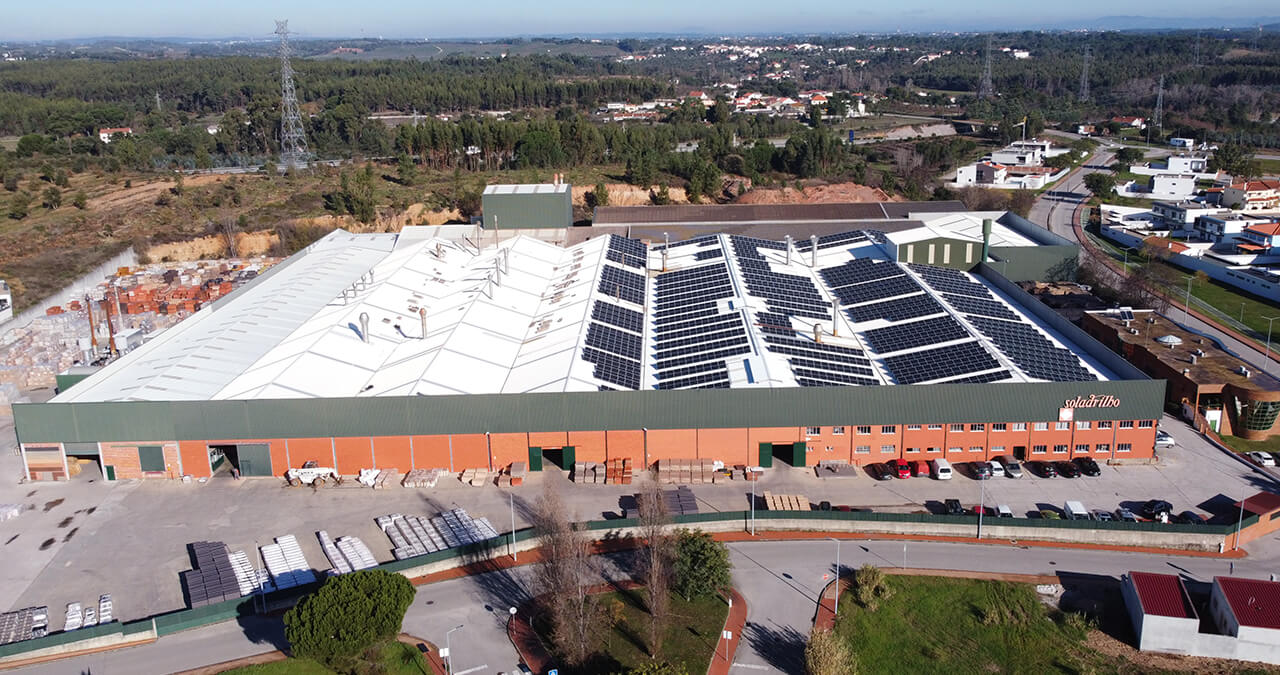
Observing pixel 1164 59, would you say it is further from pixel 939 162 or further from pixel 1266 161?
pixel 939 162

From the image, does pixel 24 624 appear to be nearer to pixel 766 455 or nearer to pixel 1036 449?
pixel 766 455

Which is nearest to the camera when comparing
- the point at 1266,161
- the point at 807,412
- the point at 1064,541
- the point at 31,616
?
the point at 31,616

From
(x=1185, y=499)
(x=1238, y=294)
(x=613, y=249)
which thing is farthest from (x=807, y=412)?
(x=1238, y=294)

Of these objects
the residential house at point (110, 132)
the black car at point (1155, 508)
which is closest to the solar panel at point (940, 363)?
the black car at point (1155, 508)

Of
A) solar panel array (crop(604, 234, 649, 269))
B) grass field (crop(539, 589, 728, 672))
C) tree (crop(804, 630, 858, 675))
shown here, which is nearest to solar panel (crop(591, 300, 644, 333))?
solar panel array (crop(604, 234, 649, 269))

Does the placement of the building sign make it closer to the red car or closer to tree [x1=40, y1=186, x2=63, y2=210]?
the red car

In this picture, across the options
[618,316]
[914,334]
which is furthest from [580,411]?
[914,334]
